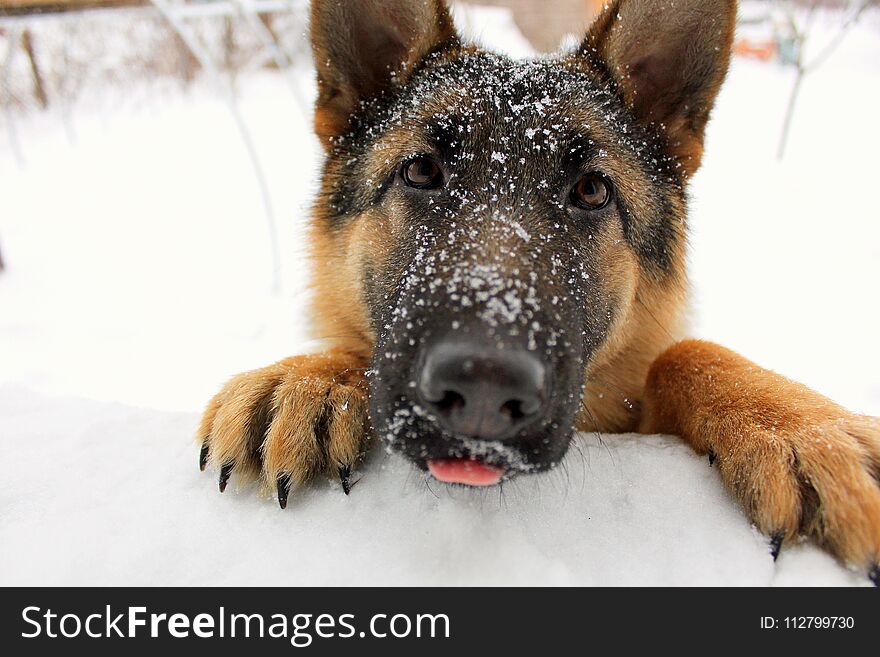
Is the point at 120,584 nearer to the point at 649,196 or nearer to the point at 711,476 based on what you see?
the point at 711,476

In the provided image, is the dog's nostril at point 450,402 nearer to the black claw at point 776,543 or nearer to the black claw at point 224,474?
the black claw at point 224,474

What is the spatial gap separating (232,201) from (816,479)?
350 inches

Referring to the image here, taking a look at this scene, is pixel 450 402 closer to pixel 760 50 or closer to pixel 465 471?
pixel 465 471

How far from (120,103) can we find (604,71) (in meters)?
16.4

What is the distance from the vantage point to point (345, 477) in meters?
2.02

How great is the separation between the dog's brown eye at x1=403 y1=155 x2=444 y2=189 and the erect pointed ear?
1.18 metres

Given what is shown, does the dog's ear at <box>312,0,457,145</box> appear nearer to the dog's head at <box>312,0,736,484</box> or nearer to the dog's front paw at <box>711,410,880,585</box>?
the dog's head at <box>312,0,736,484</box>

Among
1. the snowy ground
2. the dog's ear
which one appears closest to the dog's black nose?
the snowy ground

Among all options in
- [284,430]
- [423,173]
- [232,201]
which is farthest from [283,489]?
[232,201]

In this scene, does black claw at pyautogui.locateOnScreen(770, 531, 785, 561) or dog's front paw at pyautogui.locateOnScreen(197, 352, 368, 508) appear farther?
→ dog's front paw at pyautogui.locateOnScreen(197, 352, 368, 508)

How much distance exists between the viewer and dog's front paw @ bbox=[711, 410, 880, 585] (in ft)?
5.45

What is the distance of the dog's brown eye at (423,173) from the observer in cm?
253

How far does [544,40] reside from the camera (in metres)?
11.9

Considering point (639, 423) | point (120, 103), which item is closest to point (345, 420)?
point (639, 423)
